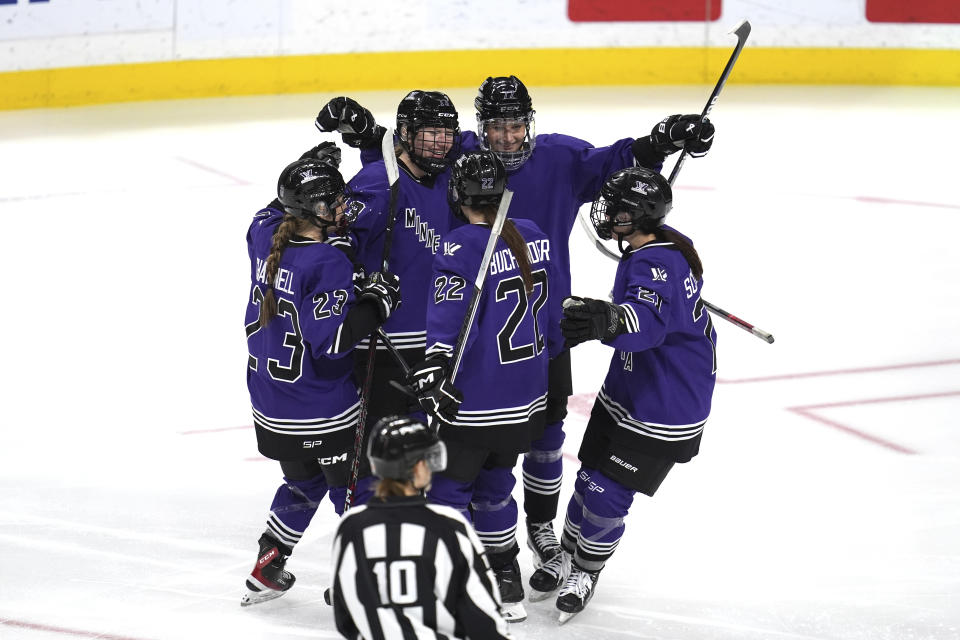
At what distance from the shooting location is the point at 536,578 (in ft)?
11.6

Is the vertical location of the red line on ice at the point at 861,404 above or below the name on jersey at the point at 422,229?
below

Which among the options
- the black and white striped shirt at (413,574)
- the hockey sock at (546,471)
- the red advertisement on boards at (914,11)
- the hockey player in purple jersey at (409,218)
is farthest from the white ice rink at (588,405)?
the red advertisement on boards at (914,11)

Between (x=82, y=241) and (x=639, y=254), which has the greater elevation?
(x=639, y=254)

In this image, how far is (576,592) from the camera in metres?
3.42

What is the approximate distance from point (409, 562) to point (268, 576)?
142 cm

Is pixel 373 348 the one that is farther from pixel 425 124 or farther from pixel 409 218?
pixel 425 124

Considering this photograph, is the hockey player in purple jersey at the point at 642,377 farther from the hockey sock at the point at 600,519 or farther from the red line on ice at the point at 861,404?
the red line on ice at the point at 861,404

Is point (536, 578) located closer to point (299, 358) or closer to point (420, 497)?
point (299, 358)

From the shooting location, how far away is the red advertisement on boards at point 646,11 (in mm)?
11289

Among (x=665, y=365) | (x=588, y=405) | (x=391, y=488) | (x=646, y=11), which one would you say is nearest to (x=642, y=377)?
(x=665, y=365)

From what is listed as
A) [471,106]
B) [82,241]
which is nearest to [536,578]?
[82,241]

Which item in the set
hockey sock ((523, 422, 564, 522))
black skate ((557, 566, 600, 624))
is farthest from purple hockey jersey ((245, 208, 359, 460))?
black skate ((557, 566, 600, 624))

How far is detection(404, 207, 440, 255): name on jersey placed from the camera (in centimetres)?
360

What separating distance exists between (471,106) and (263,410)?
7529 millimetres
